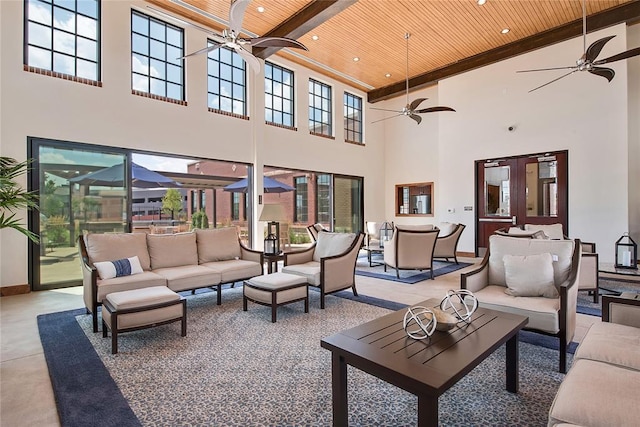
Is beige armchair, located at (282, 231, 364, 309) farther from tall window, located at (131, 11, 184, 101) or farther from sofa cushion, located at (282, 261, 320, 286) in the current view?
tall window, located at (131, 11, 184, 101)

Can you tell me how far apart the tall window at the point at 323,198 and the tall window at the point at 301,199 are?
1.23 feet

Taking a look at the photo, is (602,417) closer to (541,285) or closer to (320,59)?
(541,285)

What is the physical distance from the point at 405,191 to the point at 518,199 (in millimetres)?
3336

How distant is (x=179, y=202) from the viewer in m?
8.72

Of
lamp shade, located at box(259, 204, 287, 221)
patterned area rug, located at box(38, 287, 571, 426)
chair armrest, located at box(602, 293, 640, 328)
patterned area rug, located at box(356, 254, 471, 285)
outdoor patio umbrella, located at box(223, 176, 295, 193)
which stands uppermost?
outdoor patio umbrella, located at box(223, 176, 295, 193)

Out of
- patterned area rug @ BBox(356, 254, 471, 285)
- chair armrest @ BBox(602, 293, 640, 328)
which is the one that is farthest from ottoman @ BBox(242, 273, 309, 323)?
chair armrest @ BBox(602, 293, 640, 328)

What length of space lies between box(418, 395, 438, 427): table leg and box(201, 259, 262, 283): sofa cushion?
3341mm

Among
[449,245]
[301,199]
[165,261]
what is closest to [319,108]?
[301,199]

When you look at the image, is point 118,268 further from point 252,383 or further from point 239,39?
point 239,39

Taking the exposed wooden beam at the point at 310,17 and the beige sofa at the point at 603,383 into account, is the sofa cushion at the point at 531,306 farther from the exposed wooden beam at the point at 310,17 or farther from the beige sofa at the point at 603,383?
the exposed wooden beam at the point at 310,17

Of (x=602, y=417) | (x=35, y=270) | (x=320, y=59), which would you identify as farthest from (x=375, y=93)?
(x=602, y=417)

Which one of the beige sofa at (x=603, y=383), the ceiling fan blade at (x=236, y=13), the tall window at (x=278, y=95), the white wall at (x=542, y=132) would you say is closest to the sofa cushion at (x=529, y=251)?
the beige sofa at (x=603, y=383)

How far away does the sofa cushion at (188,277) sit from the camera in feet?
12.7

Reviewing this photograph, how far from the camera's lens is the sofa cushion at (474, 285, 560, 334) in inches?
96.5
